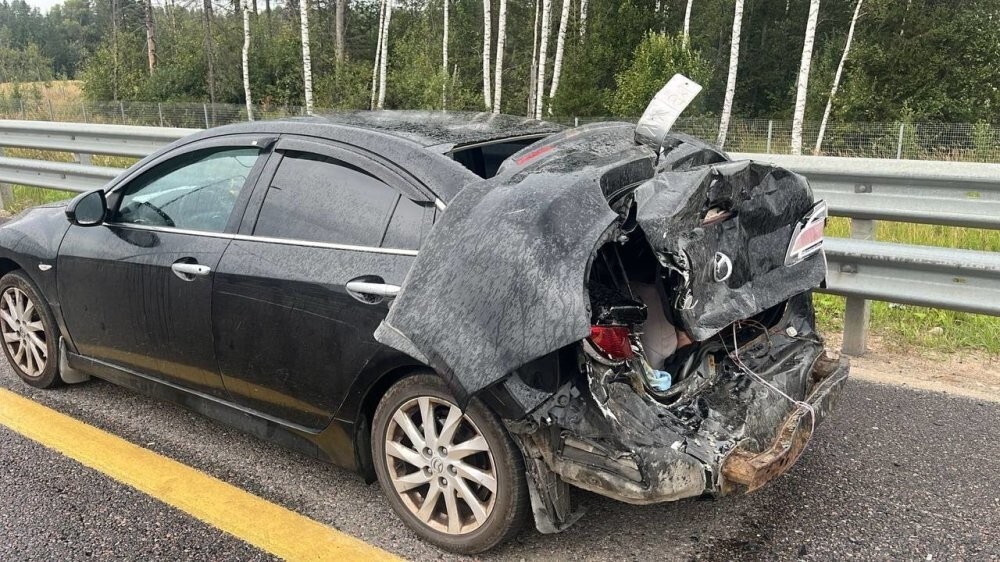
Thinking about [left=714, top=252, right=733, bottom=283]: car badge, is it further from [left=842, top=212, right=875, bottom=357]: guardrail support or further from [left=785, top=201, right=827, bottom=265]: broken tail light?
[left=842, top=212, right=875, bottom=357]: guardrail support

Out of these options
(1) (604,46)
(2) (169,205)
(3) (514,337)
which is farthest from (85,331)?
(1) (604,46)

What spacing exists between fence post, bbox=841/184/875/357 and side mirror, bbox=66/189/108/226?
13.0 ft

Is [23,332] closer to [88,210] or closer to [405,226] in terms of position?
[88,210]

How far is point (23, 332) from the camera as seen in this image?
408cm

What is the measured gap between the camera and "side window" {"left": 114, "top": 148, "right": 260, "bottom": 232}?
3197 mm

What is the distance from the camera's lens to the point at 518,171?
257cm

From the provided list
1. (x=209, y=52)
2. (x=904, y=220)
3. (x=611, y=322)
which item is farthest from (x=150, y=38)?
(x=611, y=322)

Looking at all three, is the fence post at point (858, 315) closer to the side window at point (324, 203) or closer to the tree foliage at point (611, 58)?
the side window at point (324, 203)

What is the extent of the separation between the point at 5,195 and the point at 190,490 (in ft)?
24.5

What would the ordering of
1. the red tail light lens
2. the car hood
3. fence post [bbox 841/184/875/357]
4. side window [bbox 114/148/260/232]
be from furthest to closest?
1. fence post [bbox 841/184/875/357]
2. side window [bbox 114/148/260/232]
3. the red tail light lens
4. the car hood

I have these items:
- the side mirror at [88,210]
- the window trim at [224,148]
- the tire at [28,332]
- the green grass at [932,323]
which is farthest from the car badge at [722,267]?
the tire at [28,332]

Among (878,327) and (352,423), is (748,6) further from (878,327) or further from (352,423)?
(352,423)

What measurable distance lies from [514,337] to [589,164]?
2.69 ft

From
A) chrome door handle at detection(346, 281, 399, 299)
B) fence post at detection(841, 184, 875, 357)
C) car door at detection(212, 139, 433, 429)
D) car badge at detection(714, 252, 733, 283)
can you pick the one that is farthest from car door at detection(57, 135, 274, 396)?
fence post at detection(841, 184, 875, 357)
